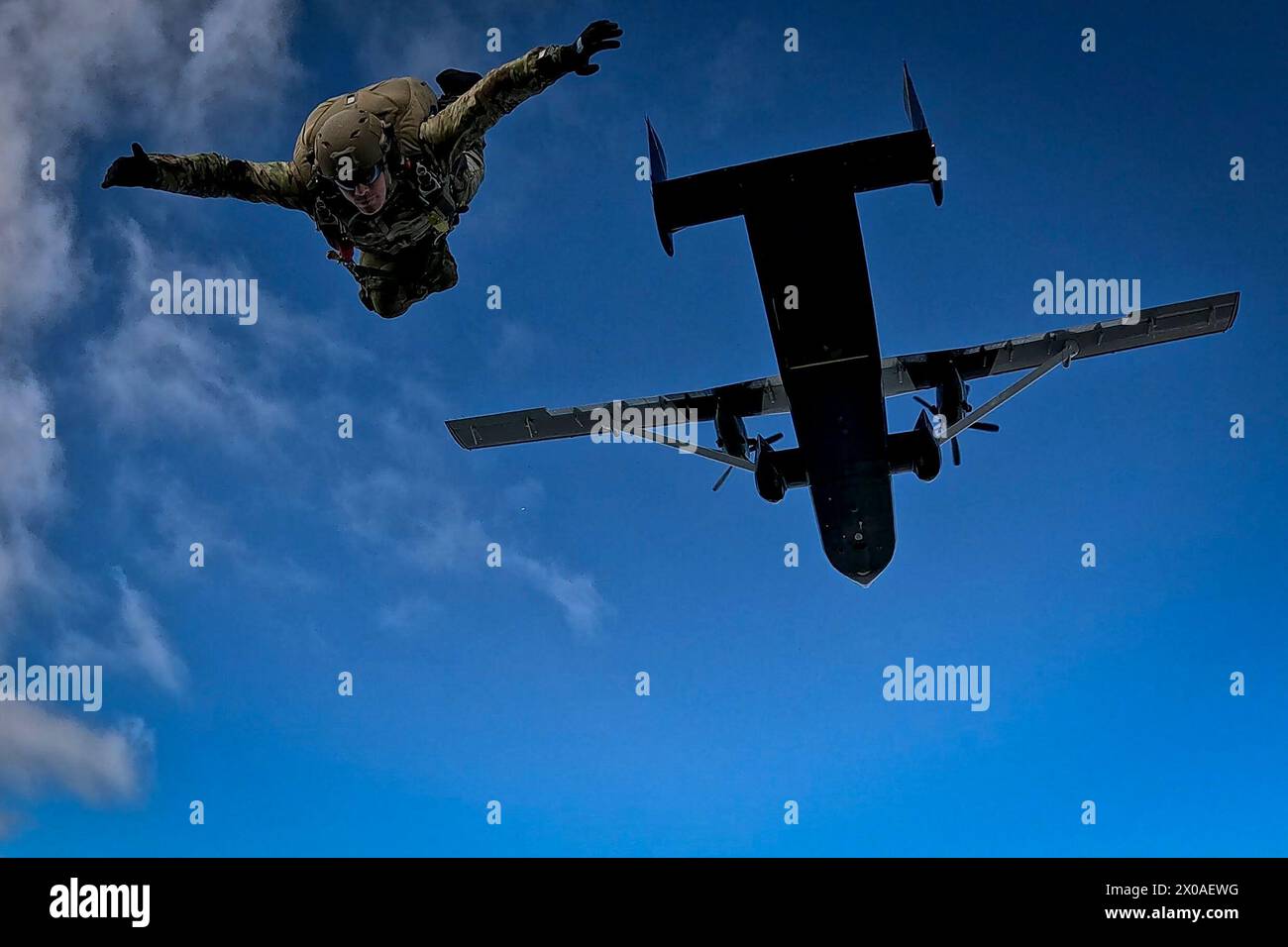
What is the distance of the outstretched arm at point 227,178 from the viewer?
40.9ft

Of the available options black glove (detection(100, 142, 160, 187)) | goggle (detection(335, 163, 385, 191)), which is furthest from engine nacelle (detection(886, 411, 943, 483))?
black glove (detection(100, 142, 160, 187))

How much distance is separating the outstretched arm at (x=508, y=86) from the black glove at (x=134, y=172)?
3029 millimetres

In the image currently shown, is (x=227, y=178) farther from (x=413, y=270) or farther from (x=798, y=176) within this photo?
(x=798, y=176)

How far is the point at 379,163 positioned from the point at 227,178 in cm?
211

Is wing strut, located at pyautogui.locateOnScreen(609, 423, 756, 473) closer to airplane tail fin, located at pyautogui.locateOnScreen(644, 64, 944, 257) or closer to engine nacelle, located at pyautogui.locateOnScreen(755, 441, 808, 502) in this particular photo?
engine nacelle, located at pyautogui.locateOnScreen(755, 441, 808, 502)

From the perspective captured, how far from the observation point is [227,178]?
1284cm

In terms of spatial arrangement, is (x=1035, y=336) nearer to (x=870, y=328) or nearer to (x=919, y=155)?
(x=870, y=328)

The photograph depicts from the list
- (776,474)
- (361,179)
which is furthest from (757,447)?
(361,179)

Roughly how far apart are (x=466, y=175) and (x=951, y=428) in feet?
42.2

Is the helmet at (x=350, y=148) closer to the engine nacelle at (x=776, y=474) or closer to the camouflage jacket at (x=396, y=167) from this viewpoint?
the camouflage jacket at (x=396, y=167)

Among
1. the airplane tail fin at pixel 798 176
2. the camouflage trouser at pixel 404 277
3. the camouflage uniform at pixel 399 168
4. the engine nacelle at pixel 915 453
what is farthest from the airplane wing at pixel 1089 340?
the camouflage uniform at pixel 399 168

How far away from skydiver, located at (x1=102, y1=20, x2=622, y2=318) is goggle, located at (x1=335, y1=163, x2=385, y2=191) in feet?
→ 0.03

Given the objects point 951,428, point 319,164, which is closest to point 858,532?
point 951,428

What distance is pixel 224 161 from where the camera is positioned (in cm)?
1285
